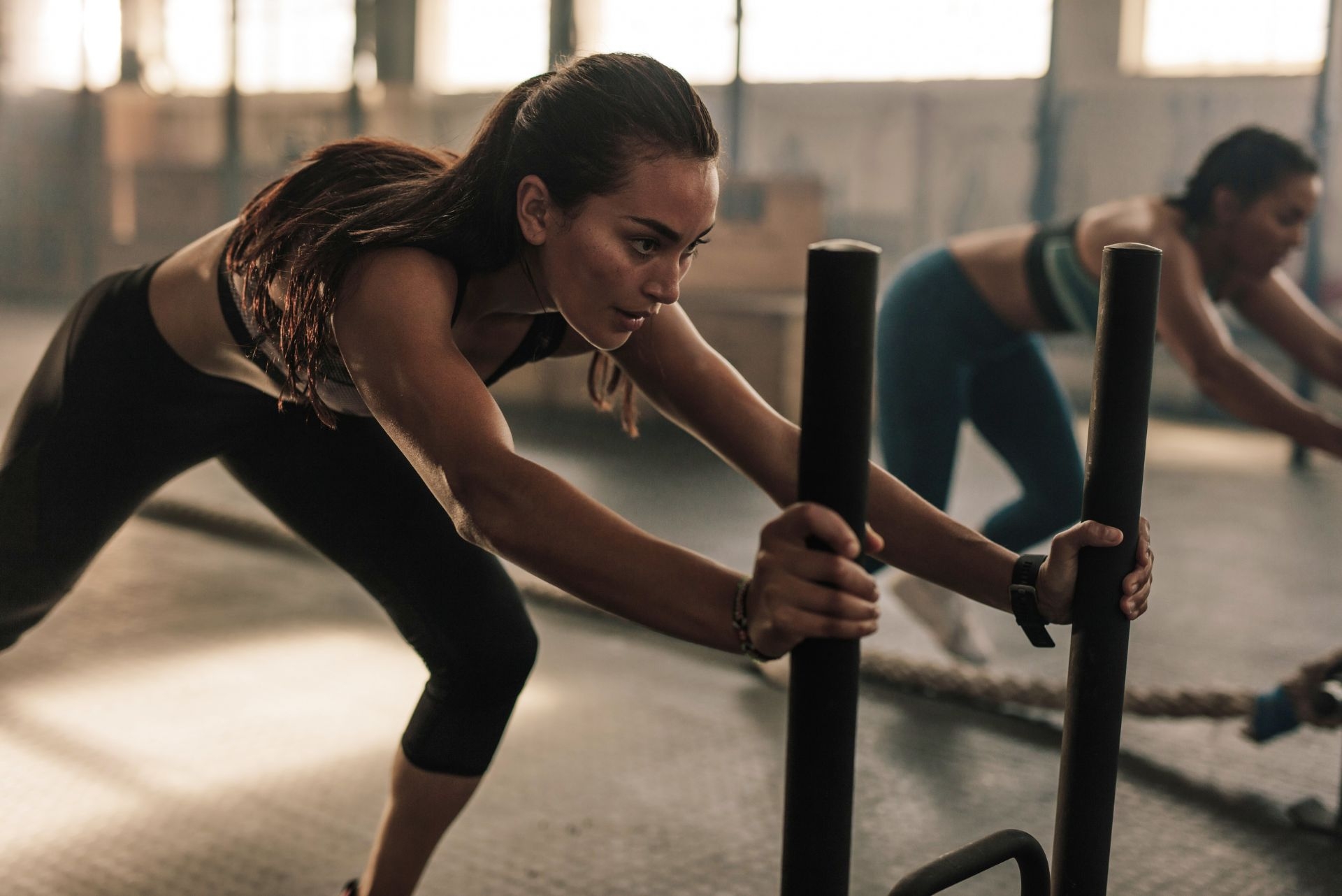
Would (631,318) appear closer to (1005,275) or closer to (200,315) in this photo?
(200,315)

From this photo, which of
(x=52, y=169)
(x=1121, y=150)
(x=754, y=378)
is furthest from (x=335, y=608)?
(x=52, y=169)

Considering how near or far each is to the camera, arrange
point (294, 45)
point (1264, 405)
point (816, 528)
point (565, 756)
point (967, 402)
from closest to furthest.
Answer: point (816, 528)
point (1264, 405)
point (565, 756)
point (967, 402)
point (294, 45)

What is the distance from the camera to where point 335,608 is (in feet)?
9.34

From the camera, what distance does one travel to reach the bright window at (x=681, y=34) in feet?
24.7

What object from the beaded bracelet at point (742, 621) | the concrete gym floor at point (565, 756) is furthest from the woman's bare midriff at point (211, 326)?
the concrete gym floor at point (565, 756)

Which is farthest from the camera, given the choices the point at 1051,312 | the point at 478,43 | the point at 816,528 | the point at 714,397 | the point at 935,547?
the point at 478,43

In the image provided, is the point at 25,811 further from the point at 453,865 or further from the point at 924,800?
the point at 924,800

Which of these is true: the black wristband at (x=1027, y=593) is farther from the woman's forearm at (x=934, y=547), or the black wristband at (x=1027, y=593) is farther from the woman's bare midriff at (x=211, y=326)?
the woman's bare midriff at (x=211, y=326)

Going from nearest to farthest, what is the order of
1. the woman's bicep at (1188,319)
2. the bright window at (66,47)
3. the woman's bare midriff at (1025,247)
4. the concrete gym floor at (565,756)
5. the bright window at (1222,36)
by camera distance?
the concrete gym floor at (565,756) < the woman's bicep at (1188,319) < the woman's bare midriff at (1025,247) < the bright window at (1222,36) < the bright window at (66,47)

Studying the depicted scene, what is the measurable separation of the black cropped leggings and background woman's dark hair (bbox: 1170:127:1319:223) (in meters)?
1.42

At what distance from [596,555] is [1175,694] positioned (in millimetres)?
1528

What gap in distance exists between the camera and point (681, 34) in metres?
7.62

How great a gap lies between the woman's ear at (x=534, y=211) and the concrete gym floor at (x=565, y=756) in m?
0.95

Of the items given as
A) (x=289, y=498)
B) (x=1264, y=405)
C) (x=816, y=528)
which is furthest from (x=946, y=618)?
(x=816, y=528)
